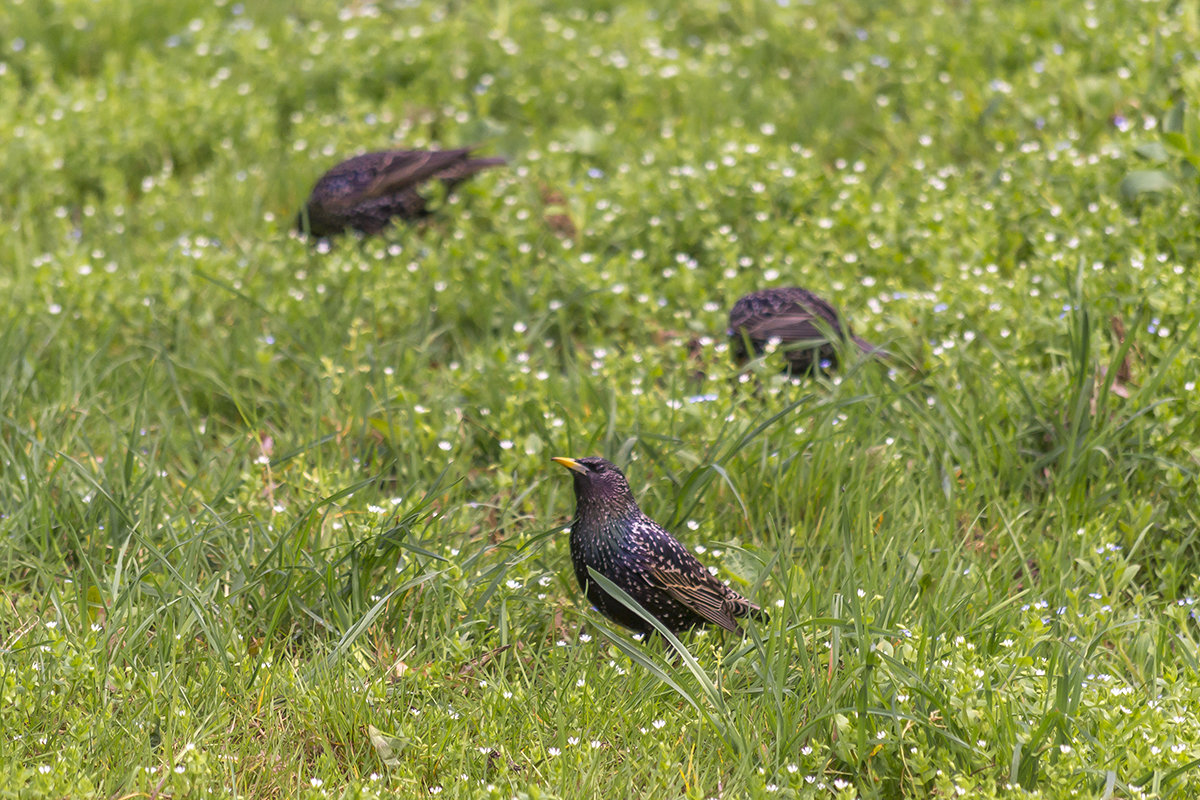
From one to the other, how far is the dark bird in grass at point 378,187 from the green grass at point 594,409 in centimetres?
16

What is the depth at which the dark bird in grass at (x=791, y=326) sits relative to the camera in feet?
18.5

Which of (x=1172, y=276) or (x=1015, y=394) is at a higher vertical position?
(x=1172, y=276)

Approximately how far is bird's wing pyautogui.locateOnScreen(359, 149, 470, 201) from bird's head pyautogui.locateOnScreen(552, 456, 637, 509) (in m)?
3.17

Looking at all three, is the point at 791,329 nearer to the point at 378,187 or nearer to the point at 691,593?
the point at 691,593

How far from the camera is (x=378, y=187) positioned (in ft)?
22.5

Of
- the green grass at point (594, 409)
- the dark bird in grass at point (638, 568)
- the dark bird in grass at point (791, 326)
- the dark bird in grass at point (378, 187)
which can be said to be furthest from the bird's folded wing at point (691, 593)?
the dark bird in grass at point (378, 187)

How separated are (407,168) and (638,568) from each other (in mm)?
3761

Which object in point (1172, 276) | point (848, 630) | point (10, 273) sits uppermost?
point (1172, 276)

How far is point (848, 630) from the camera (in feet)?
12.2

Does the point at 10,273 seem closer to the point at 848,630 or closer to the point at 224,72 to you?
the point at 224,72

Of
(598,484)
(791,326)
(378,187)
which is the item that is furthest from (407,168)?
(598,484)

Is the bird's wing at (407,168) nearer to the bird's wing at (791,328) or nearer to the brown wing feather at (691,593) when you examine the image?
the bird's wing at (791,328)

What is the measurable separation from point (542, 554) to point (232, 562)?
1.16 m

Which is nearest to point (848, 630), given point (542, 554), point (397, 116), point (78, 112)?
point (542, 554)
